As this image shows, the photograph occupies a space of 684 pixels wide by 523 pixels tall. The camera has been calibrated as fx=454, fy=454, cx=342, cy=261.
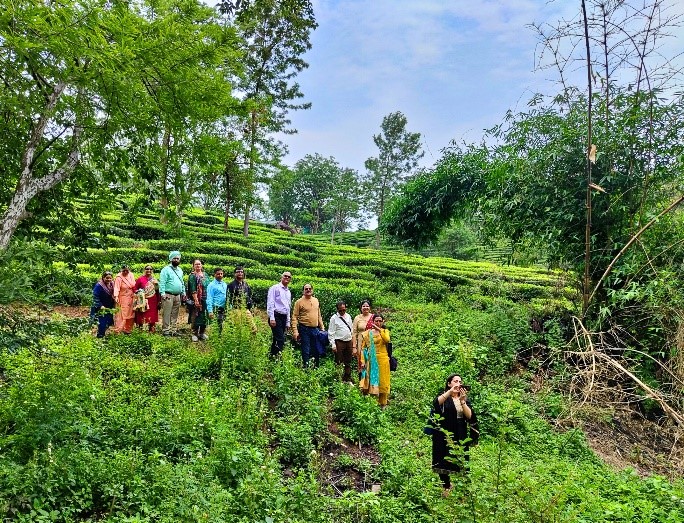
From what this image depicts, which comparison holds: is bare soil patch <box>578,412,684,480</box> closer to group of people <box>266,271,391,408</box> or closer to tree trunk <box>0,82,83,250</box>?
group of people <box>266,271,391,408</box>

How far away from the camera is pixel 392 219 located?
15289mm

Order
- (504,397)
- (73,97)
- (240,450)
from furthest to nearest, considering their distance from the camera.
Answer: (504,397)
(240,450)
(73,97)

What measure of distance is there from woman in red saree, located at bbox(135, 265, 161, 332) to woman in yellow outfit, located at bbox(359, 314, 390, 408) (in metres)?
4.18

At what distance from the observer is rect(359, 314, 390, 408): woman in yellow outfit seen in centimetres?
679

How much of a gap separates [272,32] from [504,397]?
18.3 meters

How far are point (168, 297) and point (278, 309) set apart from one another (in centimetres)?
226

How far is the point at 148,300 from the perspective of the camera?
8.48 meters

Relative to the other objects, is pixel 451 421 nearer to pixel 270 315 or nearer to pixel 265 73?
pixel 270 315

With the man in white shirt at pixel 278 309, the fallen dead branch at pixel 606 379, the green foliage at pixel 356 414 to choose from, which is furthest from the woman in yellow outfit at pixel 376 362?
the fallen dead branch at pixel 606 379

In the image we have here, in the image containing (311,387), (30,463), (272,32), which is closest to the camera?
(30,463)

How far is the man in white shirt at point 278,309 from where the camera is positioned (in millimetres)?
7398

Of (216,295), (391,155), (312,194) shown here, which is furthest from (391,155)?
(216,295)

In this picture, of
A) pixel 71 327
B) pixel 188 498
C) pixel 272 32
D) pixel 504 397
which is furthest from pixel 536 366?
pixel 272 32

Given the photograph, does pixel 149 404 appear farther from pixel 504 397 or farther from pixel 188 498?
pixel 504 397
